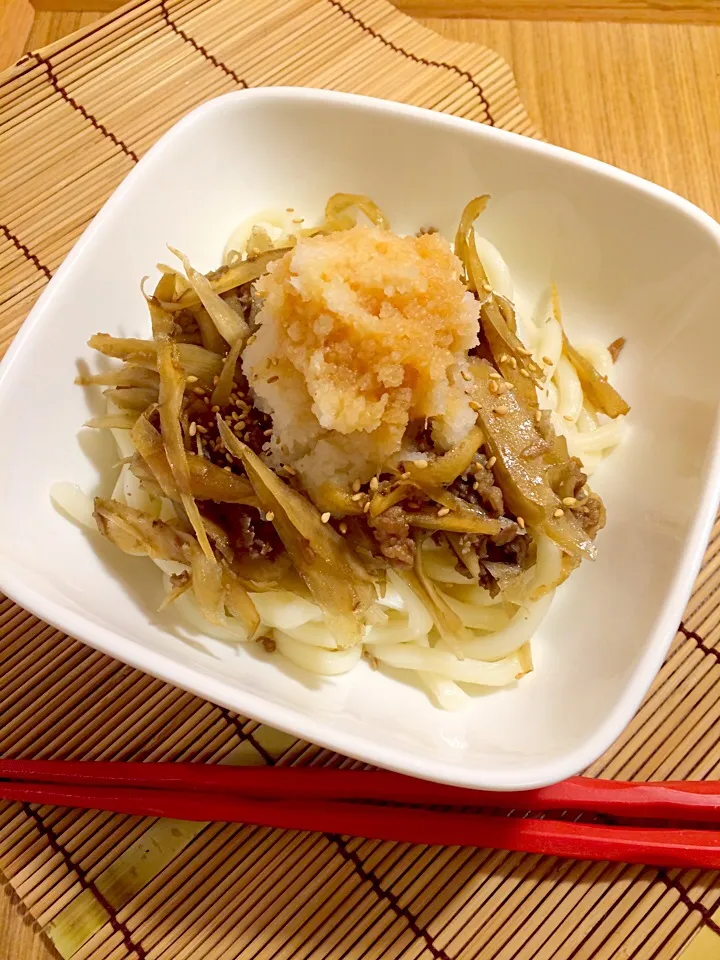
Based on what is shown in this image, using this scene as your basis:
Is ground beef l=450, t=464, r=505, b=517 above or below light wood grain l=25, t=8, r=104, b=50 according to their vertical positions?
below

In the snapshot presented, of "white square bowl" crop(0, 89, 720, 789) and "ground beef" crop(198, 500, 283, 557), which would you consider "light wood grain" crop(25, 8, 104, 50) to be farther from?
"ground beef" crop(198, 500, 283, 557)

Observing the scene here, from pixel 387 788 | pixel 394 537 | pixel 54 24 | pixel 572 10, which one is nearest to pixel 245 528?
pixel 394 537

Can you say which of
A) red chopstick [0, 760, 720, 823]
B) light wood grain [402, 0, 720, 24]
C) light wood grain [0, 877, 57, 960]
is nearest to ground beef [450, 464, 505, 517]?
red chopstick [0, 760, 720, 823]

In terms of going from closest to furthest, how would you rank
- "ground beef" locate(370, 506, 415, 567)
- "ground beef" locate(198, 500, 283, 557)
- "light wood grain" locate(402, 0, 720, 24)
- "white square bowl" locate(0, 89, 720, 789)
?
"white square bowl" locate(0, 89, 720, 789), "ground beef" locate(370, 506, 415, 567), "ground beef" locate(198, 500, 283, 557), "light wood grain" locate(402, 0, 720, 24)

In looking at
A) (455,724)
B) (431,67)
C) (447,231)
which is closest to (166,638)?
(455,724)

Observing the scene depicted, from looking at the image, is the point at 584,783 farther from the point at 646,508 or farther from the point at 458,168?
the point at 458,168

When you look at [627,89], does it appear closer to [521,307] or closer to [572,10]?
[572,10]
